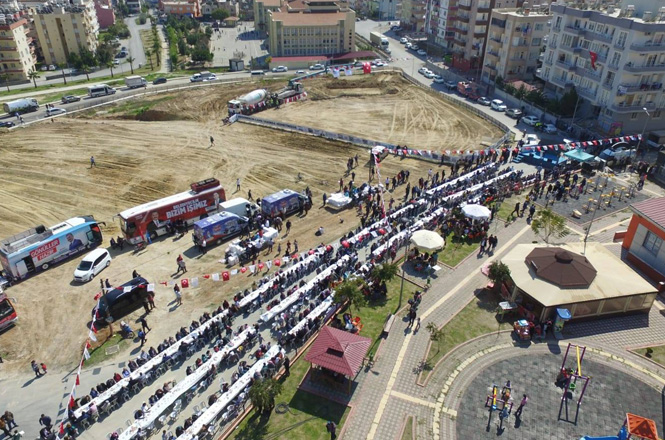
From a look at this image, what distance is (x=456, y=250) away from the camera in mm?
34594

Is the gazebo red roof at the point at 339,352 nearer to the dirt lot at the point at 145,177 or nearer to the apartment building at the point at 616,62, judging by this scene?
the dirt lot at the point at 145,177

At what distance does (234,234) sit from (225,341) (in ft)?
43.7

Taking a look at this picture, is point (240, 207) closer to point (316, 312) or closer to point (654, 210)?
point (316, 312)

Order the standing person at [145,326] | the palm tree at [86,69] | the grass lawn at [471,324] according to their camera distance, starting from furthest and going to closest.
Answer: the palm tree at [86,69] → the standing person at [145,326] → the grass lawn at [471,324]

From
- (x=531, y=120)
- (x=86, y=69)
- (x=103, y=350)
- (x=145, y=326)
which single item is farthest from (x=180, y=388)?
(x=86, y=69)

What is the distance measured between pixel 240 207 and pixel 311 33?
2783 inches

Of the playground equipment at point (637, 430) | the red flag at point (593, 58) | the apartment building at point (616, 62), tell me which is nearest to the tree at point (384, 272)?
the playground equipment at point (637, 430)

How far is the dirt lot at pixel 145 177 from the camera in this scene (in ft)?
96.1

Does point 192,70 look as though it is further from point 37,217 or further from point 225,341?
point 225,341

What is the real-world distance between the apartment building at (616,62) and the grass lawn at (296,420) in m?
47.3

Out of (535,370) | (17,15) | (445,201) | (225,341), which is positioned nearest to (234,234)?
(225,341)

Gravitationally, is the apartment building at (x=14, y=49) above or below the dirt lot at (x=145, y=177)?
above

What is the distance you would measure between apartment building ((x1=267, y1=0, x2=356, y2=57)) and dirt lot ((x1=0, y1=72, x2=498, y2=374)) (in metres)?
29.6

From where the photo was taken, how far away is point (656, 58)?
2068 inches
